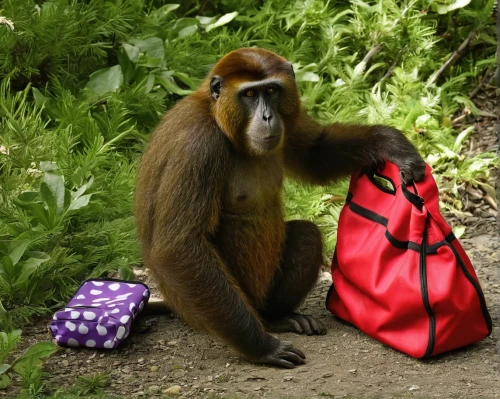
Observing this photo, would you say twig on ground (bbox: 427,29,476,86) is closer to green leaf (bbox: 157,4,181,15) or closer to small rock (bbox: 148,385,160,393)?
green leaf (bbox: 157,4,181,15)

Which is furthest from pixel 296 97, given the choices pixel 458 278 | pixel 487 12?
pixel 487 12

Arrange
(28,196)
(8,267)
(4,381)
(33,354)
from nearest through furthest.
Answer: (4,381)
(33,354)
(8,267)
(28,196)

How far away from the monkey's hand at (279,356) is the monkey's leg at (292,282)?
1.65 ft

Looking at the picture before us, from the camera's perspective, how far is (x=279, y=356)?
464cm

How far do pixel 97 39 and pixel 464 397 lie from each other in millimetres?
4384

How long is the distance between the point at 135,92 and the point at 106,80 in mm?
263

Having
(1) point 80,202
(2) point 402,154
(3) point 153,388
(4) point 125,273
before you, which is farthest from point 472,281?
(1) point 80,202

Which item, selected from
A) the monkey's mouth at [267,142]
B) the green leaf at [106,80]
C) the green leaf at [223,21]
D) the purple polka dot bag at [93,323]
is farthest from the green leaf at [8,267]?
the green leaf at [223,21]

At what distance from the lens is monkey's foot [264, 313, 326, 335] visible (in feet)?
16.8

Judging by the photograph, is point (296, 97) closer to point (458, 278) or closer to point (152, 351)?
point (458, 278)

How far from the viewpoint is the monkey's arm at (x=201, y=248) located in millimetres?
4578

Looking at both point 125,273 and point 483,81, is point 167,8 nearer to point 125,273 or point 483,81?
point 483,81

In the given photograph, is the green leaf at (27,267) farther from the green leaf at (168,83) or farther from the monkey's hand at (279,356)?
the green leaf at (168,83)

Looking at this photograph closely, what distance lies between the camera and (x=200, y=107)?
4824mm
